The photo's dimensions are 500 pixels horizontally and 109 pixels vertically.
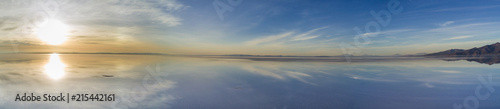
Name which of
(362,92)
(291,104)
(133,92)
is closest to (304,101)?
(291,104)

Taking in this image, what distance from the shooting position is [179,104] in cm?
504

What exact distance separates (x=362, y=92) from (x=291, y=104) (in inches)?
104

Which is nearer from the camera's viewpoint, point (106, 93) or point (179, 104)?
point (179, 104)

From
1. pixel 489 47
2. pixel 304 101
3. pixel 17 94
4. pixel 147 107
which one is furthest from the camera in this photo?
pixel 489 47

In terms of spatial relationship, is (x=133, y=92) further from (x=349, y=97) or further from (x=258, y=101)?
(x=349, y=97)

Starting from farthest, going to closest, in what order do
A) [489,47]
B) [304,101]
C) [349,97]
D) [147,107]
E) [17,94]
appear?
[489,47], [17,94], [349,97], [304,101], [147,107]

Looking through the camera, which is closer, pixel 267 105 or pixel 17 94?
pixel 267 105

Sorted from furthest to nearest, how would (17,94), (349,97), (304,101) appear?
(17,94) → (349,97) → (304,101)

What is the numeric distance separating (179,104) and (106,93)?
274 cm

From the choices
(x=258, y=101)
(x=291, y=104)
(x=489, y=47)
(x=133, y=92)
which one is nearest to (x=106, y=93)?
(x=133, y=92)

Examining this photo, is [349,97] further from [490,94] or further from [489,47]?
[489,47]

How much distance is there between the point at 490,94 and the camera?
19.6ft

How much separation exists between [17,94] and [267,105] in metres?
7.05

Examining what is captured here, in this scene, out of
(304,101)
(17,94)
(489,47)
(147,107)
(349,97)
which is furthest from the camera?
(489,47)
